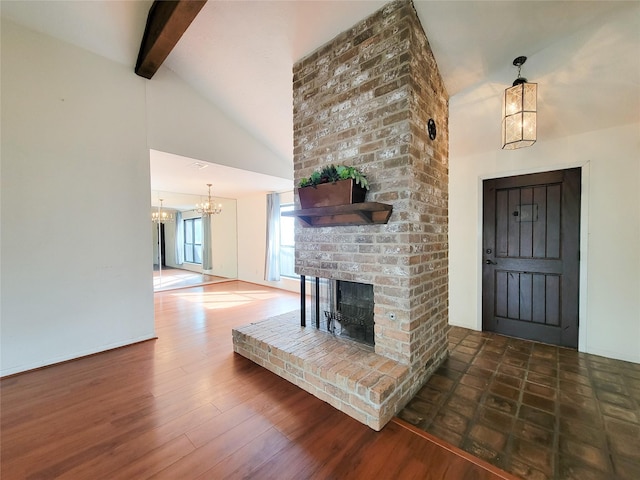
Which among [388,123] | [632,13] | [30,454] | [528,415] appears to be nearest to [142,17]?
[388,123]

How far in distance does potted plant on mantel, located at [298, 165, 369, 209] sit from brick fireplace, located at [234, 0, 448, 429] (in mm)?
155

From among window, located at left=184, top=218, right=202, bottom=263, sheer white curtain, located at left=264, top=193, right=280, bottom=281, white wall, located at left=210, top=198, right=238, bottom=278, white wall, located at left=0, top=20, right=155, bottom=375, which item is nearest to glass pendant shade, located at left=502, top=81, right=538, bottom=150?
white wall, located at left=0, top=20, right=155, bottom=375

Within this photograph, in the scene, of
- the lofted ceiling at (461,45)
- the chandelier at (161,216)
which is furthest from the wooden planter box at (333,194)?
the chandelier at (161,216)

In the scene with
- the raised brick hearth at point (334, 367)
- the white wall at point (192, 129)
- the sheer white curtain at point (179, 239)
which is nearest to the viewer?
the raised brick hearth at point (334, 367)

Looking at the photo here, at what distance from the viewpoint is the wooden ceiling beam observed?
2051 mm

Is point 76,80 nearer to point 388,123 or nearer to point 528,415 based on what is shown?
point 388,123

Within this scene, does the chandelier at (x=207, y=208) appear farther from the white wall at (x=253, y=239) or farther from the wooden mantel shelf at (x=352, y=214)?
the wooden mantel shelf at (x=352, y=214)

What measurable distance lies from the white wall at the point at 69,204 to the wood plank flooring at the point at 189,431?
1.32 feet

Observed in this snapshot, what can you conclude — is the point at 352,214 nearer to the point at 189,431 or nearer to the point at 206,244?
the point at 189,431

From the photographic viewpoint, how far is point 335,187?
6.34 feet

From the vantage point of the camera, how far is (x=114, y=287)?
9.30ft

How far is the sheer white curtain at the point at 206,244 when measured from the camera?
651cm

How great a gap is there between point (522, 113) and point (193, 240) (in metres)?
6.42

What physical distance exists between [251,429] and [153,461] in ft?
1.68
